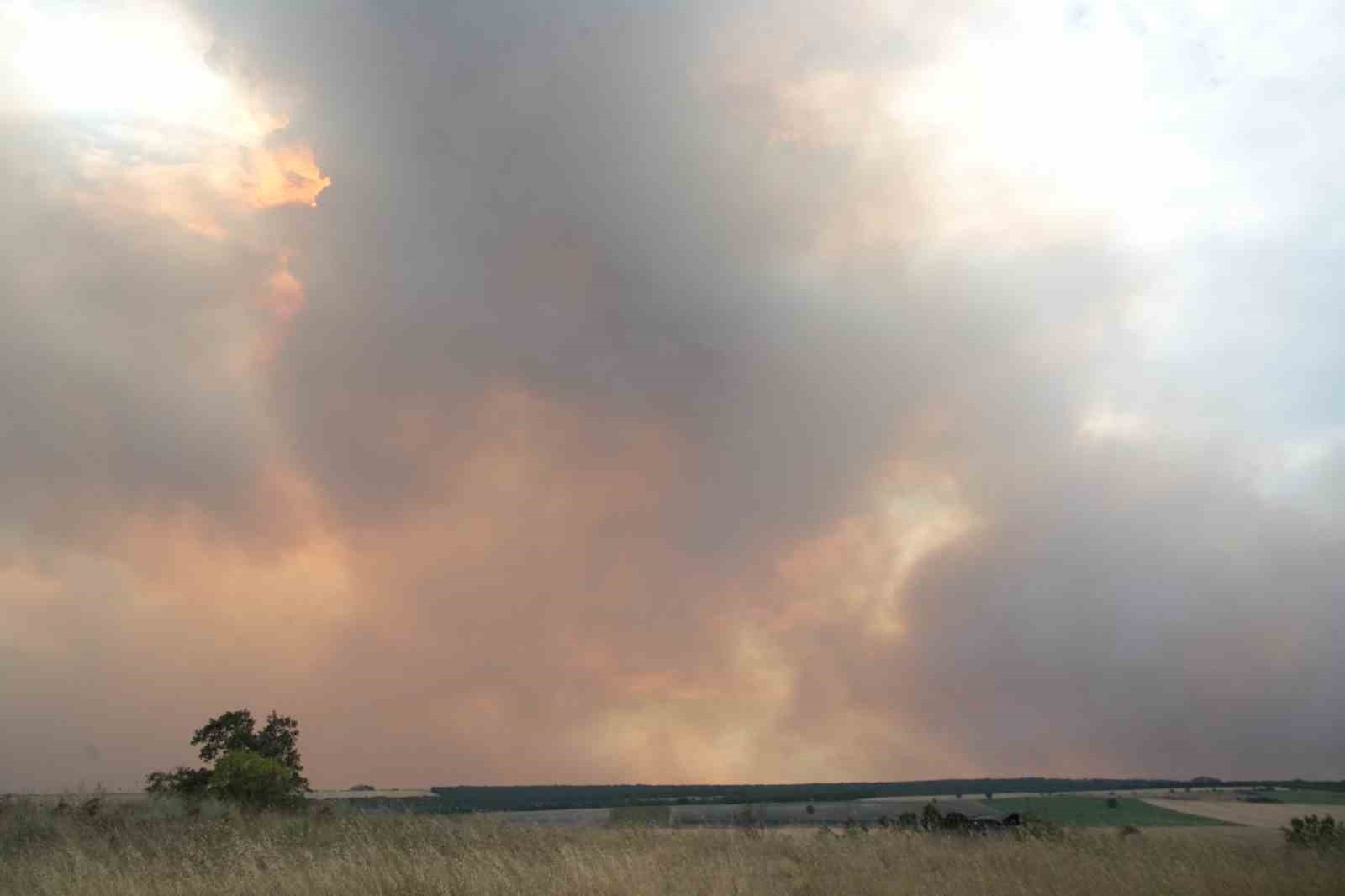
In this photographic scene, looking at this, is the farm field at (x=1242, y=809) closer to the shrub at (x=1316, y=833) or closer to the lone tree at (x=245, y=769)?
the shrub at (x=1316, y=833)

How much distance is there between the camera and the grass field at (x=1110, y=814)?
161ft

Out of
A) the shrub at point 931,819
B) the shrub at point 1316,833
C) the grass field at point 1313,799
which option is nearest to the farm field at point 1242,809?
the grass field at point 1313,799

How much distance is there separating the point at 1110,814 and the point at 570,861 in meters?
50.0

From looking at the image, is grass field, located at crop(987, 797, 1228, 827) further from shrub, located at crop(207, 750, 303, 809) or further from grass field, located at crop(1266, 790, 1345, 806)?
shrub, located at crop(207, 750, 303, 809)

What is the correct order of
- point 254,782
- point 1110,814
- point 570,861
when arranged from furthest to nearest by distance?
point 1110,814, point 254,782, point 570,861

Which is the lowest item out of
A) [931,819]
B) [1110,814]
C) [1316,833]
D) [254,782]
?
[1110,814]

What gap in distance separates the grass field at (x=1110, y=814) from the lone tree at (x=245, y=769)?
3317 centimetres

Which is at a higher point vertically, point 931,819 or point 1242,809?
point 931,819

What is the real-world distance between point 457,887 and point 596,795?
122130mm

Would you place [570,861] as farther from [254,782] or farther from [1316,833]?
[1316,833]

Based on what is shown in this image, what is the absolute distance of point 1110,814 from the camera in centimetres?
5803

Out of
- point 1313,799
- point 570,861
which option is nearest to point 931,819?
point 570,861

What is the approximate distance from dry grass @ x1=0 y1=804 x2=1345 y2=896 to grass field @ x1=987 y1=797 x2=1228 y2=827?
21609mm

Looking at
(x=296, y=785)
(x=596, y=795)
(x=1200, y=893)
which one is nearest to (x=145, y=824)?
(x=296, y=785)
